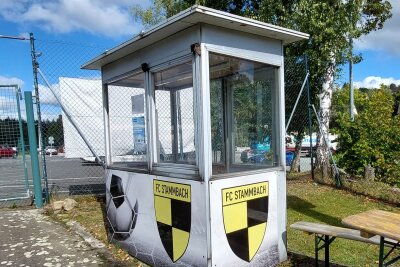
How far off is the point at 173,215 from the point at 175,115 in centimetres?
149

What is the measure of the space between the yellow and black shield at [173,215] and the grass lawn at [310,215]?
657mm

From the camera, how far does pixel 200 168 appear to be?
3238 mm

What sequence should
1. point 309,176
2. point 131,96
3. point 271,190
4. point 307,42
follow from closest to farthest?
point 271,190
point 131,96
point 307,42
point 309,176

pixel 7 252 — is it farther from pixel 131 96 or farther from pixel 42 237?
pixel 131 96

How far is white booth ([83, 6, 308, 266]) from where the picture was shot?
3252 mm

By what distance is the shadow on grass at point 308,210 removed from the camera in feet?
18.5

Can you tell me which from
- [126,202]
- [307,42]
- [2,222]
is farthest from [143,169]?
[307,42]

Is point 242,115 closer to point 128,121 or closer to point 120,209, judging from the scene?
point 128,121

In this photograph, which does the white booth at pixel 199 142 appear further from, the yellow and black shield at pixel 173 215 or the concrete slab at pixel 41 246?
the concrete slab at pixel 41 246

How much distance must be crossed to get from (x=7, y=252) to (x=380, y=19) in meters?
12.3

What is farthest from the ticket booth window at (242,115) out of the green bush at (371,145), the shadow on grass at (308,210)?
the green bush at (371,145)

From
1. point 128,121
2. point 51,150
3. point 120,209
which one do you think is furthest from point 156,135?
point 51,150

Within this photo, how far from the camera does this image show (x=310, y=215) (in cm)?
595

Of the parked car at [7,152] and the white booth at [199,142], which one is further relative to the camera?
the parked car at [7,152]
